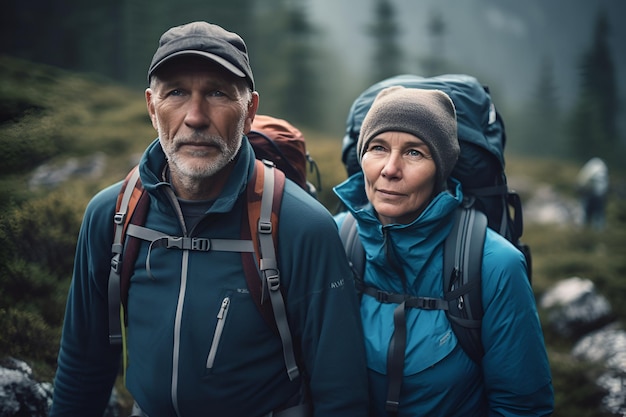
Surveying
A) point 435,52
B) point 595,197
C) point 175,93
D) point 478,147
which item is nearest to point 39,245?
point 175,93

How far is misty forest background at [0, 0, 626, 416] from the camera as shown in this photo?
3758 millimetres

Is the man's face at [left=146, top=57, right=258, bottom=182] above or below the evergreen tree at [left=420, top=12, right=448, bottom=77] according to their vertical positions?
below

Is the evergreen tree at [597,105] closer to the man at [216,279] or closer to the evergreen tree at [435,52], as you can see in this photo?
the evergreen tree at [435,52]

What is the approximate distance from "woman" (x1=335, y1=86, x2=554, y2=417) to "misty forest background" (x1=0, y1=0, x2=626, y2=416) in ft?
8.79

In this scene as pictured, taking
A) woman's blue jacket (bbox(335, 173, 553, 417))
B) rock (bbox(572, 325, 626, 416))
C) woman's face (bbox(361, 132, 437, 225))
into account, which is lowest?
rock (bbox(572, 325, 626, 416))

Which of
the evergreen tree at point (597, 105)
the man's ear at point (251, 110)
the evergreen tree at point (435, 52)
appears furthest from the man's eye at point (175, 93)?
the evergreen tree at point (435, 52)

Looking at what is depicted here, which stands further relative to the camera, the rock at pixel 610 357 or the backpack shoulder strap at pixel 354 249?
the rock at pixel 610 357

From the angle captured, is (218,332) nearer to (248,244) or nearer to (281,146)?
(248,244)

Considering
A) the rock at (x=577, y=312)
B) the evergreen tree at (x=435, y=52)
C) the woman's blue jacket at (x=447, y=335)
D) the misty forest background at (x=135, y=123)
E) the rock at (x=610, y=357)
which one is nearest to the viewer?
the woman's blue jacket at (x=447, y=335)

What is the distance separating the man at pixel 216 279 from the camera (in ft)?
7.62

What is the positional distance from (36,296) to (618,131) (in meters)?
52.3

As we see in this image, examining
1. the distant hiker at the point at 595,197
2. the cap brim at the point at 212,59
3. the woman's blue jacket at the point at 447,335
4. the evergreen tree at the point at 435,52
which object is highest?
the evergreen tree at the point at 435,52

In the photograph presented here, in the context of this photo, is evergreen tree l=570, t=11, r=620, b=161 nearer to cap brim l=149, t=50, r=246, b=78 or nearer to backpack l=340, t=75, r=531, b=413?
backpack l=340, t=75, r=531, b=413

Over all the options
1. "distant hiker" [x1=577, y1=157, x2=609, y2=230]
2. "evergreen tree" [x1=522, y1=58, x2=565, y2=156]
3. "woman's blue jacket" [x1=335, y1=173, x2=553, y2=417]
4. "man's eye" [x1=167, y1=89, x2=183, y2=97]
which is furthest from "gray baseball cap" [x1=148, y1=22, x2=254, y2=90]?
"evergreen tree" [x1=522, y1=58, x2=565, y2=156]
